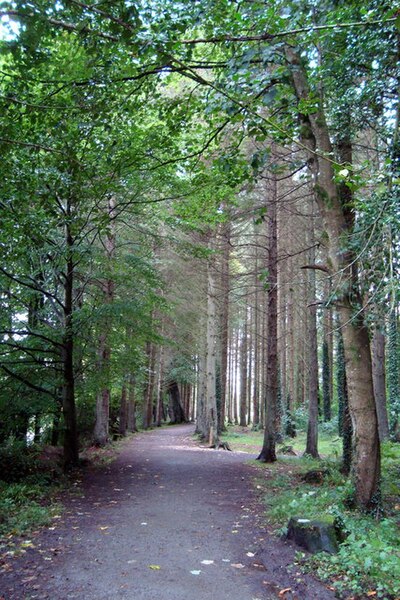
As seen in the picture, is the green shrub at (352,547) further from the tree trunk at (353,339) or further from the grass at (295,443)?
the grass at (295,443)

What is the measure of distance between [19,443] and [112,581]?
7.02 m

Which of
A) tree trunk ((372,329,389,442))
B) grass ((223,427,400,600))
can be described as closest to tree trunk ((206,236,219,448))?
tree trunk ((372,329,389,442))

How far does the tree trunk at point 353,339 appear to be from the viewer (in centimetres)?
611

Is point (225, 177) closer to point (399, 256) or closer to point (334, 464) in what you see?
point (399, 256)

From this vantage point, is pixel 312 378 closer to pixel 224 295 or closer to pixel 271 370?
pixel 271 370

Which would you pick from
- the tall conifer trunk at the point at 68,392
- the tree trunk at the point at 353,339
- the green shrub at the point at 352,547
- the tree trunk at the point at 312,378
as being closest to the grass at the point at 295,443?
the tree trunk at the point at 312,378

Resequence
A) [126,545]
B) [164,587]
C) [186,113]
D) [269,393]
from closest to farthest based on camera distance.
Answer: [164,587]
[126,545]
[186,113]
[269,393]

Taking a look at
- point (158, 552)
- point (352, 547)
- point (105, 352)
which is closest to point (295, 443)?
point (105, 352)

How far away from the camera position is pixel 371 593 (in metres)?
3.78

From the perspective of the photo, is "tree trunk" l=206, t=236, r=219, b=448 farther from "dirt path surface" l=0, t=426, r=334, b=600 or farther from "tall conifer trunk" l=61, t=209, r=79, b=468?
"dirt path surface" l=0, t=426, r=334, b=600

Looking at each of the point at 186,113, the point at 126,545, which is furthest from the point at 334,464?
the point at 186,113

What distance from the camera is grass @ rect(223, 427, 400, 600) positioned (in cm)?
391

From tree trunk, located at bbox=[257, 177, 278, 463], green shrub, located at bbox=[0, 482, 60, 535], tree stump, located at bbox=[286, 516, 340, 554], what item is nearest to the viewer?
tree stump, located at bbox=[286, 516, 340, 554]

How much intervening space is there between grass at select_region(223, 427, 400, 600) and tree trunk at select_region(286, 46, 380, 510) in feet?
1.28
